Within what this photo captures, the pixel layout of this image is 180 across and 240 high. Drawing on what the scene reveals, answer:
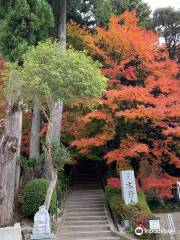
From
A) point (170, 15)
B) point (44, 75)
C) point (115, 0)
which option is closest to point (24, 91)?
point (44, 75)

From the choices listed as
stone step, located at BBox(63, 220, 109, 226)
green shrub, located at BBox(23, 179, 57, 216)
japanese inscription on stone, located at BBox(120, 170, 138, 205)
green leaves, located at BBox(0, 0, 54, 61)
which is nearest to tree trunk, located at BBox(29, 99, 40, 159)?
green leaves, located at BBox(0, 0, 54, 61)

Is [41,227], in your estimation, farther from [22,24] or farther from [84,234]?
[22,24]

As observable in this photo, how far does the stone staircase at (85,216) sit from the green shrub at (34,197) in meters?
1.18

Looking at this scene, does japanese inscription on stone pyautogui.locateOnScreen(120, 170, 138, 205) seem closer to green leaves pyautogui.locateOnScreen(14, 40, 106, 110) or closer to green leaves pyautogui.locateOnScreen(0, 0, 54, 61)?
green leaves pyautogui.locateOnScreen(14, 40, 106, 110)

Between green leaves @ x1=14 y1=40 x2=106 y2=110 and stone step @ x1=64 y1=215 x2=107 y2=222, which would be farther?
stone step @ x1=64 y1=215 x2=107 y2=222

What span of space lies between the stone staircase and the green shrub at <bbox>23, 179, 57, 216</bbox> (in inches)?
46.5

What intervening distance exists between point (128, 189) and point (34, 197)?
370 centimetres

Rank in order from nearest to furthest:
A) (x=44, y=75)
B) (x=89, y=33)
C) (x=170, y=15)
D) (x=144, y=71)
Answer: (x=44, y=75), (x=144, y=71), (x=89, y=33), (x=170, y=15)

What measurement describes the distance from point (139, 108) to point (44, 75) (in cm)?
485

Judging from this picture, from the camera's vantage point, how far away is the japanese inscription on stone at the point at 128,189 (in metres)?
14.7

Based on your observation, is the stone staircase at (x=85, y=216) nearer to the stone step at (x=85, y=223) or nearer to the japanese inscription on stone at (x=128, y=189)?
the stone step at (x=85, y=223)

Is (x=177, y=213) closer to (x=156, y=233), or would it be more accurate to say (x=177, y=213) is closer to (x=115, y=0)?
(x=156, y=233)

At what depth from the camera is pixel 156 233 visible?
13.1m

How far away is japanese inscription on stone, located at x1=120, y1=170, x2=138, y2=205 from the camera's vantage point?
1470 cm
